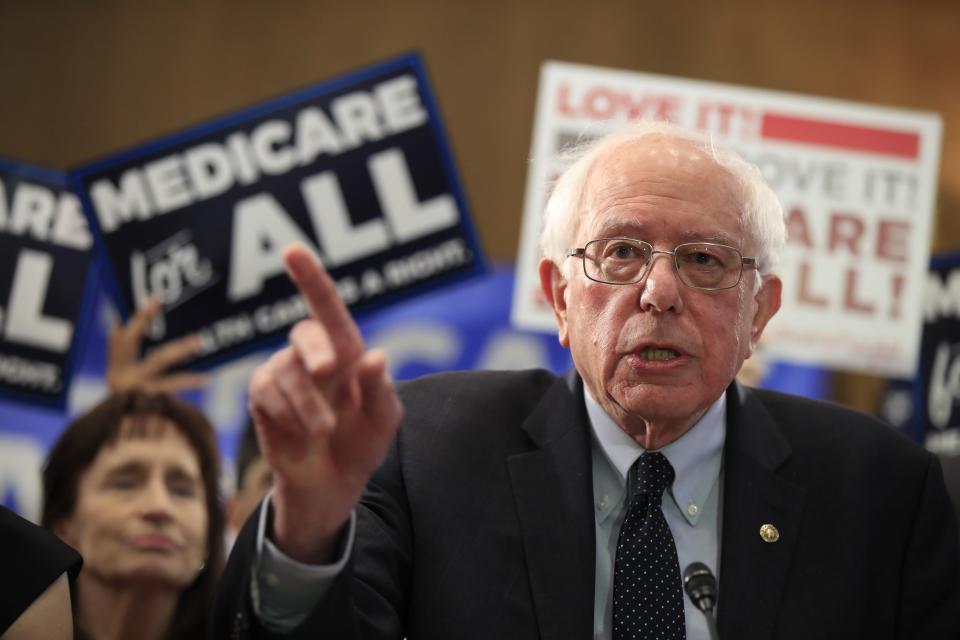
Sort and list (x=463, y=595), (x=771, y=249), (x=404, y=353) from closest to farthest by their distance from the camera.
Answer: (x=463, y=595)
(x=771, y=249)
(x=404, y=353)

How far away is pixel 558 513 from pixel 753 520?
293mm

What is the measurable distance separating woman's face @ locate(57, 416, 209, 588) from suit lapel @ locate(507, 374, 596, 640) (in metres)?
1.32

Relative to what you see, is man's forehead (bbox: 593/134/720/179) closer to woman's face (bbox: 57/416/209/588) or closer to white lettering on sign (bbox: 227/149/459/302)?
woman's face (bbox: 57/416/209/588)

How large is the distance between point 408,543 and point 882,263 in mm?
2532

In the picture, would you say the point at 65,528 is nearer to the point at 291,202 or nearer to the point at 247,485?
the point at 247,485

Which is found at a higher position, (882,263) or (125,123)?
(125,123)

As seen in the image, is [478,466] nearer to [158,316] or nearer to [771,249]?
[771,249]

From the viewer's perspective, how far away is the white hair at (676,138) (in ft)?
5.74

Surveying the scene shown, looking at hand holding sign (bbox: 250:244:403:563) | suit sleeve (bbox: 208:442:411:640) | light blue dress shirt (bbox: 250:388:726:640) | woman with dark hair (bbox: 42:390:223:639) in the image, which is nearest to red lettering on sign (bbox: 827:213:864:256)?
light blue dress shirt (bbox: 250:388:726:640)

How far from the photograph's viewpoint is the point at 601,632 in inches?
61.2

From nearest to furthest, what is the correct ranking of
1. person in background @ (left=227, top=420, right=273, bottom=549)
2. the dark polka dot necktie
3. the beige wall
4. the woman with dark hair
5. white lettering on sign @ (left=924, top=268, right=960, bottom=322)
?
the dark polka dot necktie < the woman with dark hair < person in background @ (left=227, top=420, right=273, bottom=549) < white lettering on sign @ (left=924, top=268, right=960, bottom=322) < the beige wall

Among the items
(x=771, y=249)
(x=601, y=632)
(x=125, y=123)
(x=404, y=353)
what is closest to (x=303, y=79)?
(x=125, y=123)

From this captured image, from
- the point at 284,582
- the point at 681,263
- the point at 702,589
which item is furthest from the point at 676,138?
the point at 284,582

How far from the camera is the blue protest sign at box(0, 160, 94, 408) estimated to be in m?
3.75
